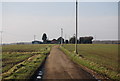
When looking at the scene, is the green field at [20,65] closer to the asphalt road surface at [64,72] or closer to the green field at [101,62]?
the asphalt road surface at [64,72]

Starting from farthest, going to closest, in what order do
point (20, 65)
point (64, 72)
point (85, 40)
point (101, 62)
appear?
point (85, 40)
point (101, 62)
point (20, 65)
point (64, 72)

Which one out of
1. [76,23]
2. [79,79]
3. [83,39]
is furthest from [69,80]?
[83,39]

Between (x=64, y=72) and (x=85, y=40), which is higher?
(x=85, y=40)

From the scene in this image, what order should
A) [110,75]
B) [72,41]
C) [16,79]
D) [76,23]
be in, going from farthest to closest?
1. [72,41]
2. [76,23]
3. [110,75]
4. [16,79]

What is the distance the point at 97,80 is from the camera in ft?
25.8

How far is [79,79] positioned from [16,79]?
12.3 ft

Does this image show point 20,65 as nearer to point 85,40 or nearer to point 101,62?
point 101,62

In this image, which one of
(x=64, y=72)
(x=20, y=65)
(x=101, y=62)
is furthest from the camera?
(x=101, y=62)

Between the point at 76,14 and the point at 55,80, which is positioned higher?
the point at 76,14

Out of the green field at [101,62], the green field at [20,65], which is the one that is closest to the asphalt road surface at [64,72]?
the green field at [20,65]

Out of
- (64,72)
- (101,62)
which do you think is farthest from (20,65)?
(101,62)

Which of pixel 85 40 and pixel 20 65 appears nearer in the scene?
pixel 20 65

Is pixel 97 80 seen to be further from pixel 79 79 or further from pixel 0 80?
pixel 0 80

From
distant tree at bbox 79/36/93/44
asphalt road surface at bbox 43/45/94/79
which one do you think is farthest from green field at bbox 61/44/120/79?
distant tree at bbox 79/36/93/44
